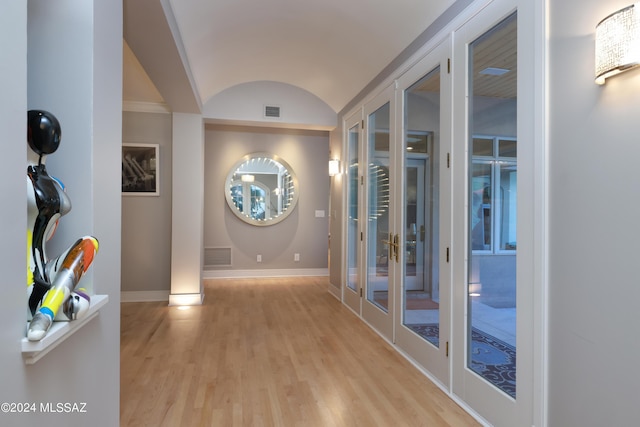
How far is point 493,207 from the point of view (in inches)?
81.9

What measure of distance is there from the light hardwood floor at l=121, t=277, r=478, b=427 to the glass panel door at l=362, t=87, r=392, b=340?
0.25m

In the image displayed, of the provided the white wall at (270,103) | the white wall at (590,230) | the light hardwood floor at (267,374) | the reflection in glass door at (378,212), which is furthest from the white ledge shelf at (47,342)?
the white wall at (270,103)

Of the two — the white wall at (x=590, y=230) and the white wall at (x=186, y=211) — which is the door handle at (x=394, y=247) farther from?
the white wall at (x=186, y=211)

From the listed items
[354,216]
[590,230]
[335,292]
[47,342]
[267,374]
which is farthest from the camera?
[335,292]

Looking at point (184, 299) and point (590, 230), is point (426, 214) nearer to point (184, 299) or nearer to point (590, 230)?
point (590, 230)

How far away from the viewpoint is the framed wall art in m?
4.86

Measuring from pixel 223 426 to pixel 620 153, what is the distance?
2.24 meters

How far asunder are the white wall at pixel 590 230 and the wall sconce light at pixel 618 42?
0.07 metres

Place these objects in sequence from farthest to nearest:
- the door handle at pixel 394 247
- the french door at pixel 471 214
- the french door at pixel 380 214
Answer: the french door at pixel 380 214 < the door handle at pixel 394 247 < the french door at pixel 471 214

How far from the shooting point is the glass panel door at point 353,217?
421 centimetres

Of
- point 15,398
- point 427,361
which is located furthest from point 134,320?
point 15,398

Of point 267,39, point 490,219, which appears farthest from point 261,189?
point 490,219

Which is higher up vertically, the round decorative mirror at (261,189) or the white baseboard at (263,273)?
the round decorative mirror at (261,189)

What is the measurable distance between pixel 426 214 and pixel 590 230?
1391 millimetres
